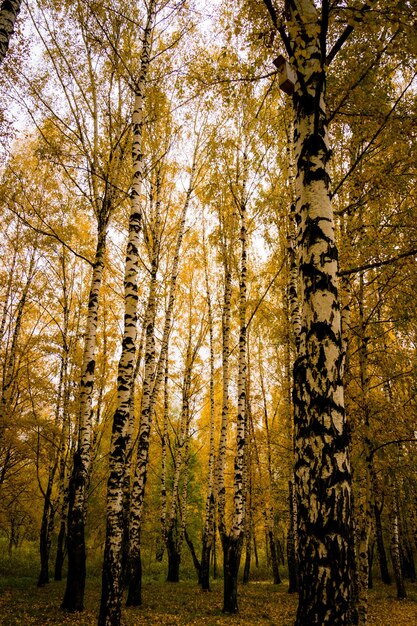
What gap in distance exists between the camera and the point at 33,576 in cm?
1562

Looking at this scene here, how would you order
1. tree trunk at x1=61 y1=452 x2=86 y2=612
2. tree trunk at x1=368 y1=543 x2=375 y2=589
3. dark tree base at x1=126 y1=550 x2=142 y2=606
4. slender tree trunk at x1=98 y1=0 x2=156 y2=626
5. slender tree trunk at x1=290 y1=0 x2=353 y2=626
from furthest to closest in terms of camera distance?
tree trunk at x1=368 y1=543 x2=375 y2=589 → dark tree base at x1=126 y1=550 x2=142 y2=606 → tree trunk at x1=61 y1=452 x2=86 y2=612 → slender tree trunk at x1=98 y1=0 x2=156 y2=626 → slender tree trunk at x1=290 y1=0 x2=353 y2=626

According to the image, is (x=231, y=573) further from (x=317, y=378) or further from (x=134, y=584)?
(x=317, y=378)

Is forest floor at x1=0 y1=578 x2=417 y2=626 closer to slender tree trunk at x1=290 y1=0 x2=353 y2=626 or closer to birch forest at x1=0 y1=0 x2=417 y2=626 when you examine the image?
birch forest at x1=0 y1=0 x2=417 y2=626

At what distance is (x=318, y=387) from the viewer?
2605mm

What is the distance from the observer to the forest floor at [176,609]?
23.9 feet

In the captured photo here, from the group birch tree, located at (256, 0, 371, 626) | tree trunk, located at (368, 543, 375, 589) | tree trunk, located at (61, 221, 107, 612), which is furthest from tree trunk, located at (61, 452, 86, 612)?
tree trunk, located at (368, 543, 375, 589)

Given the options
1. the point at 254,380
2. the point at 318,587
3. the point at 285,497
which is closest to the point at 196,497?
the point at 285,497

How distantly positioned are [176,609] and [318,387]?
9218 mm

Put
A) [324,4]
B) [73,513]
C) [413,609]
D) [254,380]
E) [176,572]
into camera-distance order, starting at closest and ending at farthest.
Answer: [324,4]
[73,513]
[413,609]
[176,572]
[254,380]

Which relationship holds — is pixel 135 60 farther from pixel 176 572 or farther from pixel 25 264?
pixel 176 572

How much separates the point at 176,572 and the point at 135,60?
18.1m

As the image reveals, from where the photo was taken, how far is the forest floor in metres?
7.29

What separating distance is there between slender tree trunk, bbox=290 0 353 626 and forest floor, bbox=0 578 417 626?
6.44m

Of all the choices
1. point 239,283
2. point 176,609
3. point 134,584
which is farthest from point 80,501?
point 239,283
